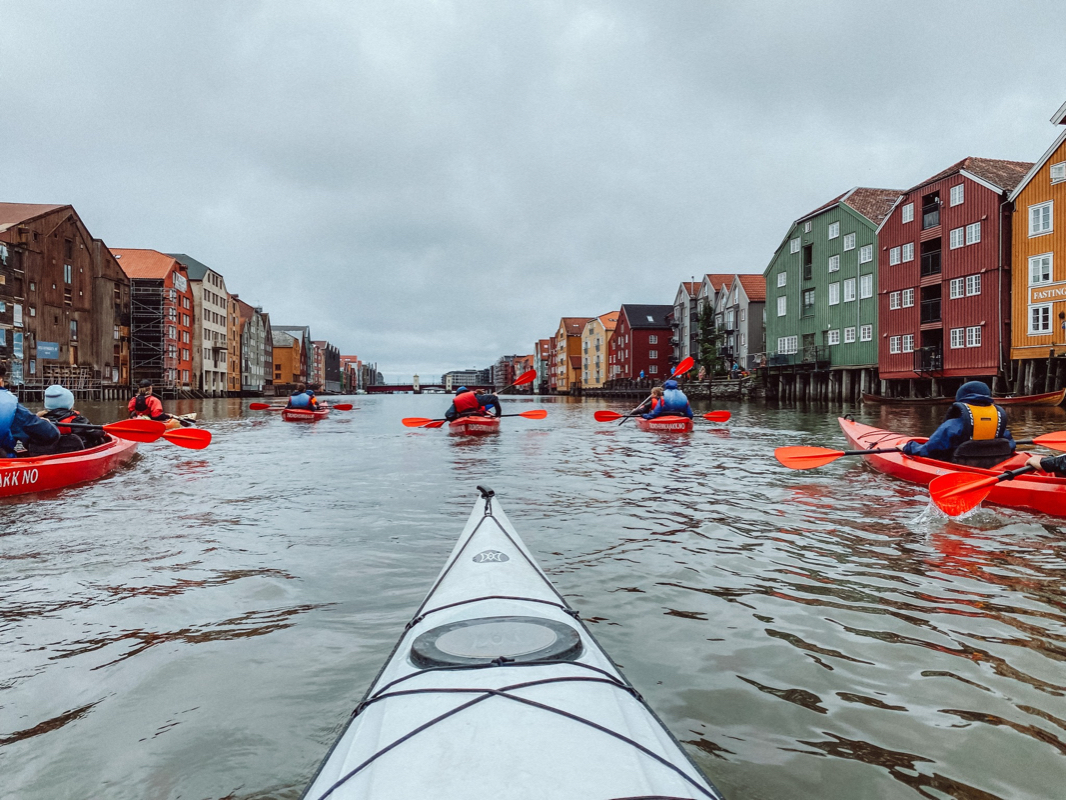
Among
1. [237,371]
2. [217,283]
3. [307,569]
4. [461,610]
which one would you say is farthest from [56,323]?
[461,610]

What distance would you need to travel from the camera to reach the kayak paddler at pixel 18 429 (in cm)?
867

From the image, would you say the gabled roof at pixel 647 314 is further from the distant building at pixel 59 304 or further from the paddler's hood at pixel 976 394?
the paddler's hood at pixel 976 394

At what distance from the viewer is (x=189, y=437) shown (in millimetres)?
12742

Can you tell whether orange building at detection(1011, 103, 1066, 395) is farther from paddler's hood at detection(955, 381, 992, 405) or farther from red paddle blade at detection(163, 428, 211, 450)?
red paddle blade at detection(163, 428, 211, 450)

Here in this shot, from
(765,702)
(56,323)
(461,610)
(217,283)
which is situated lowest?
(765,702)

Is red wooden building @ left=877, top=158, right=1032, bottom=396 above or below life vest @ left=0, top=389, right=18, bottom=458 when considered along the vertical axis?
above

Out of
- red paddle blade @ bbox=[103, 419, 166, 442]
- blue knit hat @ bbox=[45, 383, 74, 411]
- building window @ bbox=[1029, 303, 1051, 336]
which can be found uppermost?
building window @ bbox=[1029, 303, 1051, 336]

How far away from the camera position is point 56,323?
4481 centimetres

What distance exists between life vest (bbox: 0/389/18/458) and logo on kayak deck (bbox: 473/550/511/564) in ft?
27.0

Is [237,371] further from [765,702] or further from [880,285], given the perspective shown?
[765,702]

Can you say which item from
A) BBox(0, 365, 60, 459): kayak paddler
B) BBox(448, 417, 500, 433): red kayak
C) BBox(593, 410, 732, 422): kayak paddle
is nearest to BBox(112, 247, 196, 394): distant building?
BBox(448, 417, 500, 433): red kayak

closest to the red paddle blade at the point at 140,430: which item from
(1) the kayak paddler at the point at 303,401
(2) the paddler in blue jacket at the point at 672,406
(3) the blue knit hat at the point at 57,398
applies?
(3) the blue knit hat at the point at 57,398

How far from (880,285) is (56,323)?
180ft

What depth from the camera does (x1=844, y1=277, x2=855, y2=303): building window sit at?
128 feet
